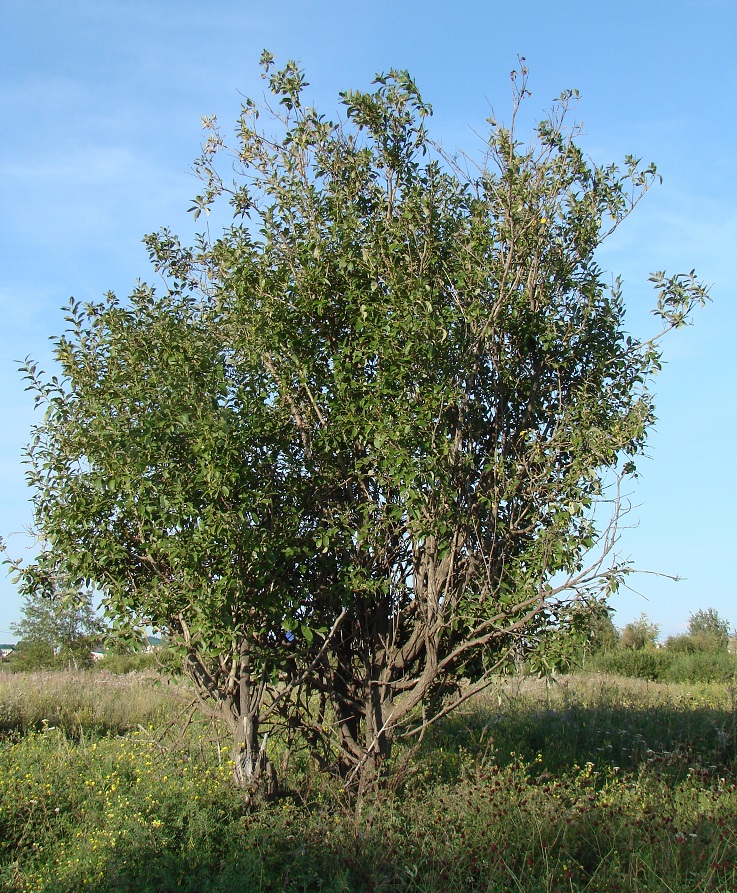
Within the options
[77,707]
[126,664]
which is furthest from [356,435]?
[126,664]

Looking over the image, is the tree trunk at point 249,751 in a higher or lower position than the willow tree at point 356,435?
lower

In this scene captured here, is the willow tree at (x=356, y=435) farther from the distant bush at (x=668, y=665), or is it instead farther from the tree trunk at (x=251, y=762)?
the distant bush at (x=668, y=665)

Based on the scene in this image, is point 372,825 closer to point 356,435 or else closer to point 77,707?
point 356,435

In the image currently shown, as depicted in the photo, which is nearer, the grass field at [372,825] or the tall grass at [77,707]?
the grass field at [372,825]

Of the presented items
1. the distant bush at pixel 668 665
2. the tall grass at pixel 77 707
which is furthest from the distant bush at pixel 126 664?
the distant bush at pixel 668 665

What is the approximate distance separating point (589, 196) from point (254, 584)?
13.7 feet

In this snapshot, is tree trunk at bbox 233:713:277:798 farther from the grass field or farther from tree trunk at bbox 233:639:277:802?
the grass field

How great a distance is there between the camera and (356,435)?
615 centimetres

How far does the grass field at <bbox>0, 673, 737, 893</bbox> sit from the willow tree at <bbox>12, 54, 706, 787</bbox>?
0.61 m

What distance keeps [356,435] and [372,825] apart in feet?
9.40

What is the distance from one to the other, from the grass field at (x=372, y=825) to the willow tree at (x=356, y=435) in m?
0.61

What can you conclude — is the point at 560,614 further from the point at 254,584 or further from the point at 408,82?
the point at 408,82

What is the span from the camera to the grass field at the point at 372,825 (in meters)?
5.15

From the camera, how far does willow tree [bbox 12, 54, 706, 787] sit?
5.77 m
